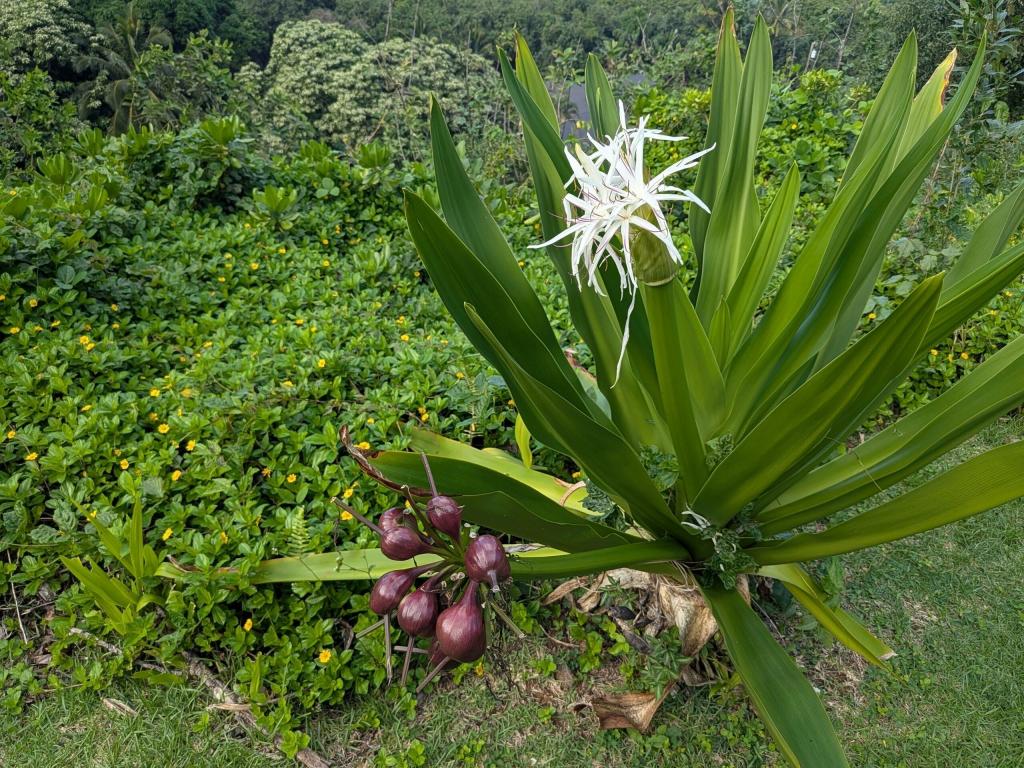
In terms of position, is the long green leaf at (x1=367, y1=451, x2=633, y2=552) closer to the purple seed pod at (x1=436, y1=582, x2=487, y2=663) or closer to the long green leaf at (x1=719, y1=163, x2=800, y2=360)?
the purple seed pod at (x1=436, y1=582, x2=487, y2=663)

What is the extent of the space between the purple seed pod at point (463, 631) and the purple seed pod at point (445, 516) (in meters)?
0.08

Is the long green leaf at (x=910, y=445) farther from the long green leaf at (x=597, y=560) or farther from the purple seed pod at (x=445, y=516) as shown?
the purple seed pod at (x=445, y=516)

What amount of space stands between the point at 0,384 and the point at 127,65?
58.6 ft

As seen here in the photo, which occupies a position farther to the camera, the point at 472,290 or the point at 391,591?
the point at 472,290

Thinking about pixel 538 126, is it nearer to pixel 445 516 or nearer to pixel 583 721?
pixel 445 516

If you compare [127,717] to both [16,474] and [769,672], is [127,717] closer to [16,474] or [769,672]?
[16,474]

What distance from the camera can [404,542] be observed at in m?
0.79

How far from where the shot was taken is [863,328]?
2.52 m

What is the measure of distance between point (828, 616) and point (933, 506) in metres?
→ 0.48

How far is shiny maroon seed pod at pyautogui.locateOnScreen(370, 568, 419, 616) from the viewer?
2.59ft

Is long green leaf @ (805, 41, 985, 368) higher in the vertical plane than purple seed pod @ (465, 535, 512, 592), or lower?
higher

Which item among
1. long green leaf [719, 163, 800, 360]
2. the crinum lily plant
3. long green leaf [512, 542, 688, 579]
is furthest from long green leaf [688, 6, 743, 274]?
long green leaf [512, 542, 688, 579]

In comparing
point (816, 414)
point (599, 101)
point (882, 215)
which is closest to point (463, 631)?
point (816, 414)

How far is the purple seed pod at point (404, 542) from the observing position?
79 centimetres
